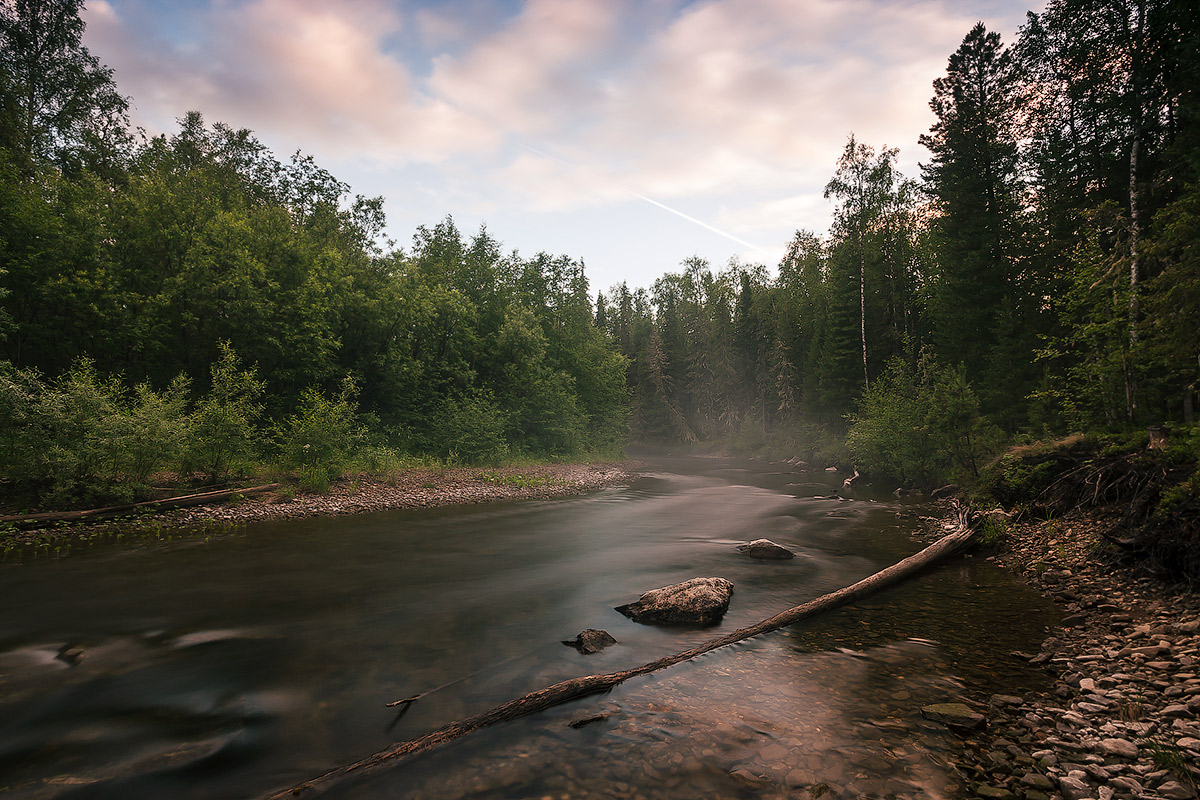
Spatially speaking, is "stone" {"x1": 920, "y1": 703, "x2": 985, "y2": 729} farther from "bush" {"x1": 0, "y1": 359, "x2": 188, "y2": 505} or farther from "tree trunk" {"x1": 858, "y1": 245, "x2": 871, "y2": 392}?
"tree trunk" {"x1": 858, "y1": 245, "x2": 871, "y2": 392}

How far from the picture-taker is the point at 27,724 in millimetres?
5336

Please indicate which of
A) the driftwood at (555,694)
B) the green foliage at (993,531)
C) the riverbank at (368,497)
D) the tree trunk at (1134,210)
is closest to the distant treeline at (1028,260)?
the tree trunk at (1134,210)

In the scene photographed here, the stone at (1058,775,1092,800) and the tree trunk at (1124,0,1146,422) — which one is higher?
the tree trunk at (1124,0,1146,422)

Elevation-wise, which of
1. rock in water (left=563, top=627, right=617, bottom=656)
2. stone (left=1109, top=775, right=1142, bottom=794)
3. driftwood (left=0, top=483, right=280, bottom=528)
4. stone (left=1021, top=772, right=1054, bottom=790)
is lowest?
rock in water (left=563, top=627, right=617, bottom=656)

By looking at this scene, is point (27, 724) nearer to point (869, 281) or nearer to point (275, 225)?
point (275, 225)

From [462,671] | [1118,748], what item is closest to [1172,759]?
[1118,748]

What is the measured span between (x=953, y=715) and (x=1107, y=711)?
137 cm

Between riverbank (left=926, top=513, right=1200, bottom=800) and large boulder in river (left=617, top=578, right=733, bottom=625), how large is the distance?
3.77 meters

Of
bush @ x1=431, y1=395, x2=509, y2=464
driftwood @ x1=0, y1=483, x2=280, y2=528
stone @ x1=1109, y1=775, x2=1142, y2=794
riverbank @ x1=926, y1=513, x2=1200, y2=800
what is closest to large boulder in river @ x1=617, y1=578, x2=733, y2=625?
riverbank @ x1=926, y1=513, x2=1200, y2=800

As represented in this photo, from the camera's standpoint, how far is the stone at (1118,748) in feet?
13.7

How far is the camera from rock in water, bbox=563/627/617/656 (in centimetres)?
745

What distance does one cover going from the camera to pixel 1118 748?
13.9ft

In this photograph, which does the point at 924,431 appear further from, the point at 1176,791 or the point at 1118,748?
the point at 1176,791

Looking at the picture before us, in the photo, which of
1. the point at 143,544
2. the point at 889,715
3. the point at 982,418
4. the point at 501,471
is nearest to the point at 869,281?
the point at 982,418
